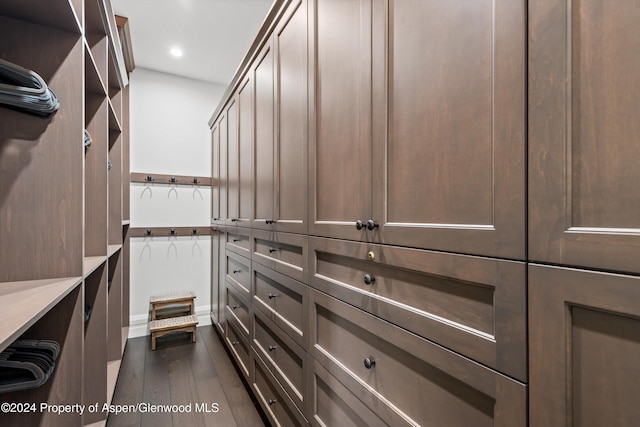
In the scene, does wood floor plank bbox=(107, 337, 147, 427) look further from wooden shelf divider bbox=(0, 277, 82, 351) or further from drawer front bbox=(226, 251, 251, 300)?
wooden shelf divider bbox=(0, 277, 82, 351)

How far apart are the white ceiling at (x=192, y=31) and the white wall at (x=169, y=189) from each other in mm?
287

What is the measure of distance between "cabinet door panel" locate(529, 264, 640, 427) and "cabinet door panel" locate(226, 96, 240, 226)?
6.77 feet

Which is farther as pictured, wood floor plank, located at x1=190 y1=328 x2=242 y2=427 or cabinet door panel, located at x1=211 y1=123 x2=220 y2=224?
cabinet door panel, located at x1=211 y1=123 x2=220 y2=224

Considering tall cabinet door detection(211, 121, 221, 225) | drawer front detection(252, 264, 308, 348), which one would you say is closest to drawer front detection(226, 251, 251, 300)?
drawer front detection(252, 264, 308, 348)

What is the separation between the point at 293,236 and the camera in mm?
1422

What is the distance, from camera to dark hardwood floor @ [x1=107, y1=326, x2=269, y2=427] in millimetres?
1827

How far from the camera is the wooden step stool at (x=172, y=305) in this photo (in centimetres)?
296

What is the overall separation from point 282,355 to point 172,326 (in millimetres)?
1686

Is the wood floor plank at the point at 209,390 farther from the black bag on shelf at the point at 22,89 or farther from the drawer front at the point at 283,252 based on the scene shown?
the black bag on shelf at the point at 22,89

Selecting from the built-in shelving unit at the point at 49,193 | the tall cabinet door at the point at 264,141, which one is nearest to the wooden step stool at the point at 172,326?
the tall cabinet door at the point at 264,141

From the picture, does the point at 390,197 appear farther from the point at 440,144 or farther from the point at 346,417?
the point at 346,417

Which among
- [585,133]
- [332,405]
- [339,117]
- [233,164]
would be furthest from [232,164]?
[585,133]

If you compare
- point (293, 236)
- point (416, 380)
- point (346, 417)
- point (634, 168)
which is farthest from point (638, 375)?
point (293, 236)

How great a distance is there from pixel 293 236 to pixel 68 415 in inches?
41.0
